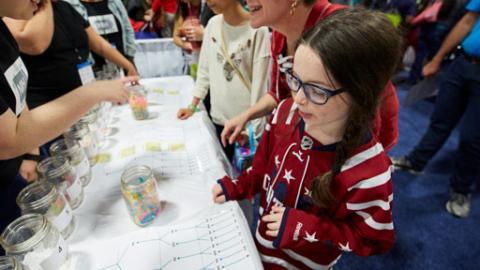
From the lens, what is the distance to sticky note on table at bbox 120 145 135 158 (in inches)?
42.2

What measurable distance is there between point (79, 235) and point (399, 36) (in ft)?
3.08

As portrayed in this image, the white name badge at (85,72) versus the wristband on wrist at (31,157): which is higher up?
the white name badge at (85,72)

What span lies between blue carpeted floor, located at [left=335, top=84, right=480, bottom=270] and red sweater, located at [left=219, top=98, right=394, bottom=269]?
0.89m

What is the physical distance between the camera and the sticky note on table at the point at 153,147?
109 cm

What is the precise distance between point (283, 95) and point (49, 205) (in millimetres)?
831

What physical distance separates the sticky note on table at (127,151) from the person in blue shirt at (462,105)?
183cm

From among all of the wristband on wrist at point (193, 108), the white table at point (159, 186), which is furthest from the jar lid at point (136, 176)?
the wristband on wrist at point (193, 108)

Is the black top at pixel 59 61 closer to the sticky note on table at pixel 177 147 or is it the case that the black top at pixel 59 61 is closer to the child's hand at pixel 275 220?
the sticky note on table at pixel 177 147

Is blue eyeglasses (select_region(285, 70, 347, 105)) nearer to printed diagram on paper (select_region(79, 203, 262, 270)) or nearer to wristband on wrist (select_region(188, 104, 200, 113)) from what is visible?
printed diagram on paper (select_region(79, 203, 262, 270))

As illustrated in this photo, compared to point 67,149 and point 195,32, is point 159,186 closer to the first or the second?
point 67,149

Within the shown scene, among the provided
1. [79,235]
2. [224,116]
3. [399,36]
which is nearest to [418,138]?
[224,116]

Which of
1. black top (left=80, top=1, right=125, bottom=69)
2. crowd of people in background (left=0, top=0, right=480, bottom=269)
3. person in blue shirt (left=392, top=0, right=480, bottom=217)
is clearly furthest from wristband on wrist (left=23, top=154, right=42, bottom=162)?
person in blue shirt (left=392, top=0, right=480, bottom=217)

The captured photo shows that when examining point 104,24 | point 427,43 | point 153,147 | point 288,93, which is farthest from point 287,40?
point 427,43

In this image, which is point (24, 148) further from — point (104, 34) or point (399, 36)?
point (104, 34)
